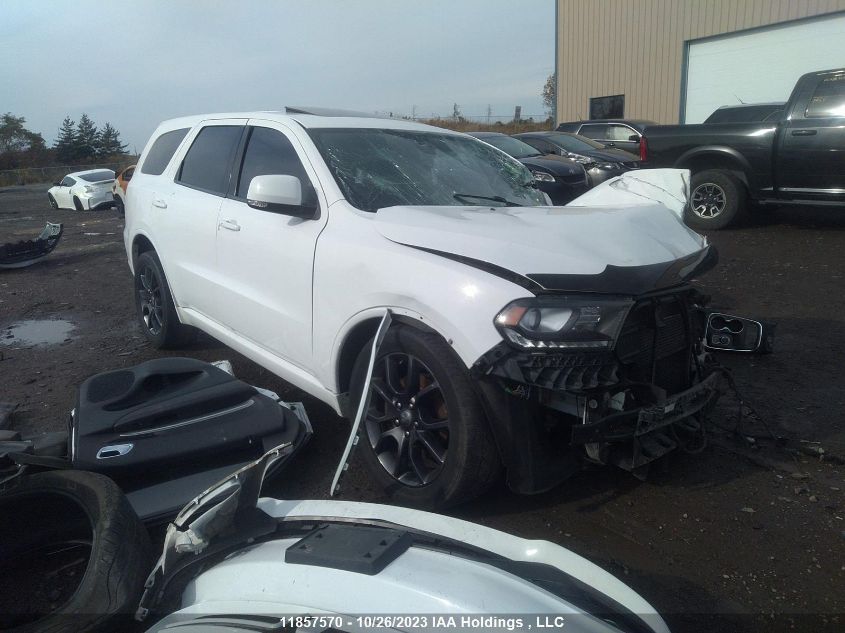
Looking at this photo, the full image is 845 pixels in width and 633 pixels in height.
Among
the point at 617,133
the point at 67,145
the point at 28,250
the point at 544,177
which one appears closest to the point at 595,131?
the point at 617,133

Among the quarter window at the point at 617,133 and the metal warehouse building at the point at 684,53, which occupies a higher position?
the metal warehouse building at the point at 684,53

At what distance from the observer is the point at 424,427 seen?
2973 millimetres

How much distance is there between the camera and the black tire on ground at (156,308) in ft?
17.2

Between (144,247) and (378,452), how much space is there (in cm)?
339

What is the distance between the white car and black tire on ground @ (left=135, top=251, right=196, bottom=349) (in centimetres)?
1739

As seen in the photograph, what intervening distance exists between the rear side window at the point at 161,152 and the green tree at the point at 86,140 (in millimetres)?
56604

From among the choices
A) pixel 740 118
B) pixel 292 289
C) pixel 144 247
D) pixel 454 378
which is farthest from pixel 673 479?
pixel 740 118

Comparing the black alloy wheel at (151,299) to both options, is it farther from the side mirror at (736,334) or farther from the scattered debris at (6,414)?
the side mirror at (736,334)

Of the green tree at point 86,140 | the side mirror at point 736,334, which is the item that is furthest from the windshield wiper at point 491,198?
the green tree at point 86,140

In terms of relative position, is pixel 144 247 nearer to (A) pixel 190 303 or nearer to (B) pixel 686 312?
(A) pixel 190 303

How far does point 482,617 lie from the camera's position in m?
1.40

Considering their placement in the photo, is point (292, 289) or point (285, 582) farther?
point (292, 289)

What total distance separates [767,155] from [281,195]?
821 cm

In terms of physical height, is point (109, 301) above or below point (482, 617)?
below
